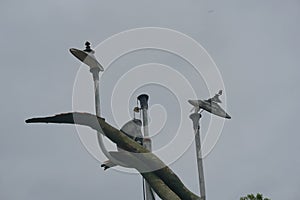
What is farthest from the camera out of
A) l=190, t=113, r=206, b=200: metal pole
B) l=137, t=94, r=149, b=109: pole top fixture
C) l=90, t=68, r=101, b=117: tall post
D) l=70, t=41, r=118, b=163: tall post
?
l=190, t=113, r=206, b=200: metal pole

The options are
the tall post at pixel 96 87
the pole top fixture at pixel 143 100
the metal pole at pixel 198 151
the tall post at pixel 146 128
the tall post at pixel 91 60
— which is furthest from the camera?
the metal pole at pixel 198 151

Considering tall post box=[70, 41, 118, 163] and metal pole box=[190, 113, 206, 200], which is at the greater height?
tall post box=[70, 41, 118, 163]

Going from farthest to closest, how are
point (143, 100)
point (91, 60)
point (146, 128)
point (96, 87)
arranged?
point (143, 100) → point (146, 128) → point (91, 60) → point (96, 87)

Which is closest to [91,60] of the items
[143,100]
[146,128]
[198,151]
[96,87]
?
[96,87]

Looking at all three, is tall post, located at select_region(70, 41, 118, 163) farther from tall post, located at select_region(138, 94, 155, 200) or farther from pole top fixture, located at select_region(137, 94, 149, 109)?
pole top fixture, located at select_region(137, 94, 149, 109)

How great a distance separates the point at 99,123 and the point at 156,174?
125 centimetres

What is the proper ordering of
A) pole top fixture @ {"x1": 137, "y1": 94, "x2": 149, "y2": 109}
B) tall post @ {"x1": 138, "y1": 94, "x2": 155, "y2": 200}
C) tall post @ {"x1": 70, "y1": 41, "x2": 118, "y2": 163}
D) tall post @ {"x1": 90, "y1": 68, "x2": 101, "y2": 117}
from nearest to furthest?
1. tall post @ {"x1": 90, "y1": 68, "x2": 101, "y2": 117}
2. tall post @ {"x1": 70, "y1": 41, "x2": 118, "y2": 163}
3. tall post @ {"x1": 138, "y1": 94, "x2": 155, "y2": 200}
4. pole top fixture @ {"x1": 137, "y1": 94, "x2": 149, "y2": 109}

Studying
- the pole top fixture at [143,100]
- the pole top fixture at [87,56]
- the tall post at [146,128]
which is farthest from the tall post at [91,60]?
the pole top fixture at [143,100]

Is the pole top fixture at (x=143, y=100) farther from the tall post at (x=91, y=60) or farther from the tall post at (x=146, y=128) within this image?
the tall post at (x=91, y=60)

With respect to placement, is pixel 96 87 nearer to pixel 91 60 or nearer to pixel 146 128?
pixel 91 60

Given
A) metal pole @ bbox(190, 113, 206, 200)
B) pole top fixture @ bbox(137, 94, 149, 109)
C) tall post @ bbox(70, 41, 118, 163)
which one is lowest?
metal pole @ bbox(190, 113, 206, 200)

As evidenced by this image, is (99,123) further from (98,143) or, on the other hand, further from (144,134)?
(144,134)

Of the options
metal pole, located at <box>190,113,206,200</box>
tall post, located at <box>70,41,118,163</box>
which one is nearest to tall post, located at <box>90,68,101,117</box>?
tall post, located at <box>70,41,118,163</box>

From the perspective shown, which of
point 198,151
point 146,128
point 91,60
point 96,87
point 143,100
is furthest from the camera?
point 198,151
